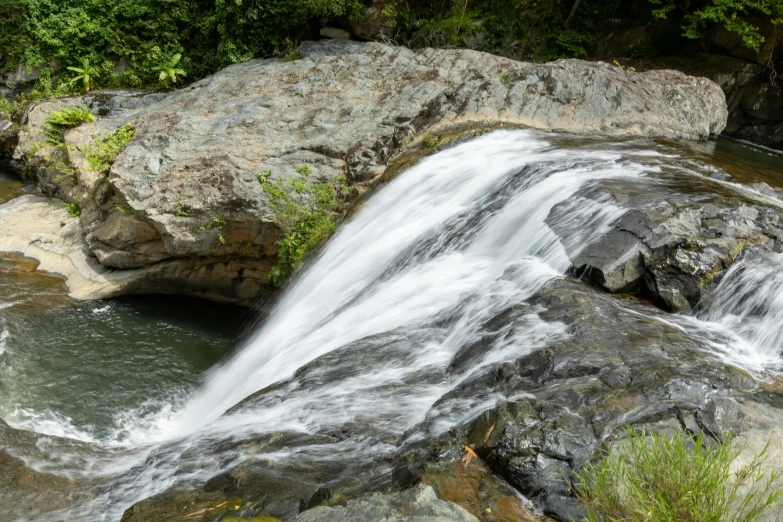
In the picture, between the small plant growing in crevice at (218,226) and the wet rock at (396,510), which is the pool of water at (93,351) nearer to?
the small plant growing in crevice at (218,226)

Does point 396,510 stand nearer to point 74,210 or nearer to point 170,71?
point 74,210

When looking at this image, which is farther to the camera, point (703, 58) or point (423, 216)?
point (703, 58)

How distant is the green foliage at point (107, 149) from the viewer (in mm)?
10867

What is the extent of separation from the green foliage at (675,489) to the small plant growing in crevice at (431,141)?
Answer: 7.30 meters

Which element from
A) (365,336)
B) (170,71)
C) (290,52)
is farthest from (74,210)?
(365,336)

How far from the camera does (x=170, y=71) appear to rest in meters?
15.5

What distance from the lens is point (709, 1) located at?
17578 mm

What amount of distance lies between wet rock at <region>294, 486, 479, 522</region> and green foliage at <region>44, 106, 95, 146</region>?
11.6 m

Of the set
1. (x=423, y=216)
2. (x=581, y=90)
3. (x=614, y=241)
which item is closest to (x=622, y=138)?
(x=581, y=90)

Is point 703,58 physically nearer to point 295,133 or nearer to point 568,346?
point 295,133

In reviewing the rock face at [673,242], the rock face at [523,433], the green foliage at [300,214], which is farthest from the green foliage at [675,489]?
the green foliage at [300,214]

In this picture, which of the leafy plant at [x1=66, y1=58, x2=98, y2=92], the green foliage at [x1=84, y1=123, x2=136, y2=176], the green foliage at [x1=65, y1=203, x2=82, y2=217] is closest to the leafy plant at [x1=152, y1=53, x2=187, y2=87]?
the leafy plant at [x1=66, y1=58, x2=98, y2=92]

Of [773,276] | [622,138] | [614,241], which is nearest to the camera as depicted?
[773,276]

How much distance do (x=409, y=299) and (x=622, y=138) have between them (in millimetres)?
5752
